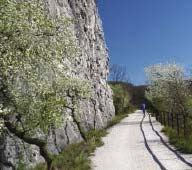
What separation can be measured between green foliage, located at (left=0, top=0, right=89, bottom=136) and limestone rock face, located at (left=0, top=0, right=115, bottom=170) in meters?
3.55

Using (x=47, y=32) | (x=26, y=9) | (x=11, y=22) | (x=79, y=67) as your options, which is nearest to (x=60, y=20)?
(x=47, y=32)

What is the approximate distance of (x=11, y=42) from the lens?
13.3 m

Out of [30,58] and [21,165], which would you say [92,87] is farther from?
[30,58]

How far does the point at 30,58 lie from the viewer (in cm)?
1409

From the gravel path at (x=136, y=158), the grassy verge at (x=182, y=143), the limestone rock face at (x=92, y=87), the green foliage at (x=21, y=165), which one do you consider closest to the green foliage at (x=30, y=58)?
the green foliage at (x=21, y=165)

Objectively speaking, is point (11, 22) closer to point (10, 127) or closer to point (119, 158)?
point (10, 127)

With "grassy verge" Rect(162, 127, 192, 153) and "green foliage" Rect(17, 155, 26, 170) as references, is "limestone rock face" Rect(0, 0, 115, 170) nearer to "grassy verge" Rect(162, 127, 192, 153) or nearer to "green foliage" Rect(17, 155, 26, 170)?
"green foliage" Rect(17, 155, 26, 170)

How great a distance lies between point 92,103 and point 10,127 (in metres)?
32.9

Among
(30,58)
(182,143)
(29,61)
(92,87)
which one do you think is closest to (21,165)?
(29,61)

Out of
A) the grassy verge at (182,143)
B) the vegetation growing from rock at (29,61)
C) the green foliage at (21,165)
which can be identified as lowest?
the green foliage at (21,165)

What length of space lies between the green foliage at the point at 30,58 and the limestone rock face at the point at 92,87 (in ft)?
11.7

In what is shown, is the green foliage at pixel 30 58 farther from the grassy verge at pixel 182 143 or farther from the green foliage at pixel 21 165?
the grassy verge at pixel 182 143

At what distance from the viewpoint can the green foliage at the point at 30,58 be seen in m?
13.2

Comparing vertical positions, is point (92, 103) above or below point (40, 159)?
above
